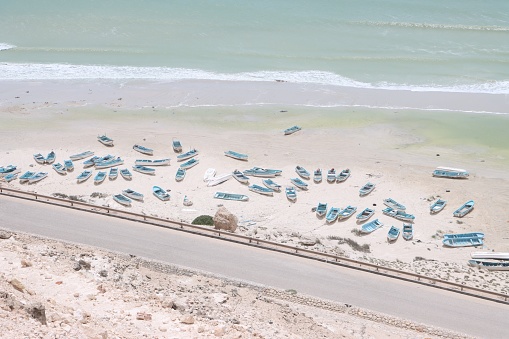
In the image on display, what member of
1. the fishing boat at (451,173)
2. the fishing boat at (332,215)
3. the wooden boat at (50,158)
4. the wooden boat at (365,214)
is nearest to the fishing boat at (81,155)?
the wooden boat at (50,158)

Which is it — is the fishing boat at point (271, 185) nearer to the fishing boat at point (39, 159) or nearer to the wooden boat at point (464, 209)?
the wooden boat at point (464, 209)

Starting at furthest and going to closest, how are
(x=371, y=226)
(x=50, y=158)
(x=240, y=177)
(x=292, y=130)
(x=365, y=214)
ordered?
(x=292, y=130)
(x=50, y=158)
(x=240, y=177)
(x=365, y=214)
(x=371, y=226)

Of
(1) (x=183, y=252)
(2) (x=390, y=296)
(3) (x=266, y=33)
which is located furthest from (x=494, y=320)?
(3) (x=266, y=33)

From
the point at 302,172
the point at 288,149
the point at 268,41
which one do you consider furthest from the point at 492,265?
the point at 268,41

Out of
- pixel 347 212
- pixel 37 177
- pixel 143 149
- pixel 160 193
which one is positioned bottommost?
pixel 37 177

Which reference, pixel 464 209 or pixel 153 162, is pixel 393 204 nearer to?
pixel 464 209

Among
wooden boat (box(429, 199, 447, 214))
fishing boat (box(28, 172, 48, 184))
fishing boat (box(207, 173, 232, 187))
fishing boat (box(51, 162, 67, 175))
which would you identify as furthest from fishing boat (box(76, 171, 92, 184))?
wooden boat (box(429, 199, 447, 214))
